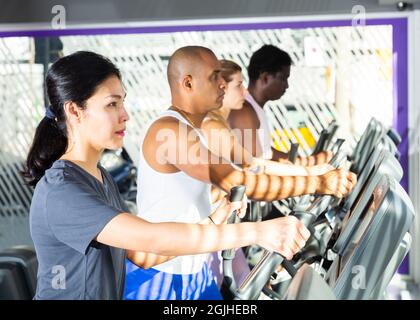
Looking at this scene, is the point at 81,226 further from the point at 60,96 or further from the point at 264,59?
the point at 264,59

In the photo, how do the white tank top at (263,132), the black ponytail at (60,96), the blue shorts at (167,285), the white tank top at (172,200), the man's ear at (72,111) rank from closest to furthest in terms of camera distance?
the black ponytail at (60,96), the man's ear at (72,111), the blue shorts at (167,285), the white tank top at (172,200), the white tank top at (263,132)

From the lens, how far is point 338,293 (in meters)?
2.12

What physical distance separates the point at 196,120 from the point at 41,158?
58.2 inches

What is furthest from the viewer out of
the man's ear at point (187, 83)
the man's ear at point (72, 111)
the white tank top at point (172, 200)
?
the man's ear at point (187, 83)

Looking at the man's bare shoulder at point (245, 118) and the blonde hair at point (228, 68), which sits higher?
the blonde hair at point (228, 68)

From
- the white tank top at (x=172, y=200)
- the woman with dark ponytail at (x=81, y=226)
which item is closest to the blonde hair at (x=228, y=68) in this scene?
the white tank top at (x=172, y=200)

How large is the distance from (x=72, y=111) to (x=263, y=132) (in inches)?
81.0

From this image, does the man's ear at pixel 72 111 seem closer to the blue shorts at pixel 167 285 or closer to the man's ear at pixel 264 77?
the blue shorts at pixel 167 285

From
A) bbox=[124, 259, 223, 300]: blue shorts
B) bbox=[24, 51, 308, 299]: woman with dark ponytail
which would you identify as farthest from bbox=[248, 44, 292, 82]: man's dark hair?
bbox=[24, 51, 308, 299]: woman with dark ponytail

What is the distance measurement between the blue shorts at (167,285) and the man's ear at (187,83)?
105 cm

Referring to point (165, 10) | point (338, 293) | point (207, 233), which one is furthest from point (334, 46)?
point (338, 293)

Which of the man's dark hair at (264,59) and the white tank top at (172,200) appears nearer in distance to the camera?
the white tank top at (172,200)

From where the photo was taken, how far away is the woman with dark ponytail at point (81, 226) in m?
2.23
